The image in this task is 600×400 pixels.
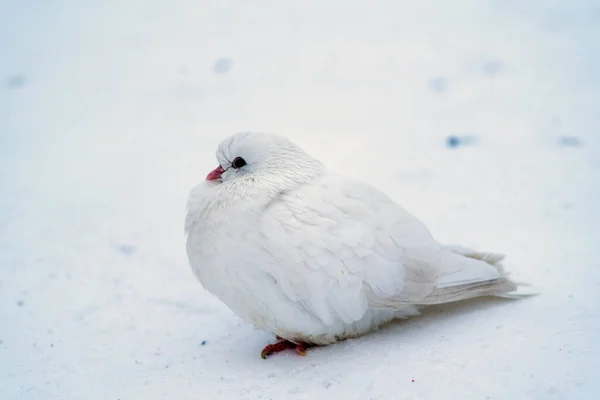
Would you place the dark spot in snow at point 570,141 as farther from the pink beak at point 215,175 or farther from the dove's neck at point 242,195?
the pink beak at point 215,175

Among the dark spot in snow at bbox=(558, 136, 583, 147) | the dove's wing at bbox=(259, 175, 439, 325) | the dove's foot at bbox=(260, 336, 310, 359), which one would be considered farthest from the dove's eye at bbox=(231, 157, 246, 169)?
the dark spot in snow at bbox=(558, 136, 583, 147)

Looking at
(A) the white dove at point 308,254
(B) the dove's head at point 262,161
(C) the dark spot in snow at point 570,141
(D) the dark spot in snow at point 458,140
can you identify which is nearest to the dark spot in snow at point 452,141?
(D) the dark spot in snow at point 458,140

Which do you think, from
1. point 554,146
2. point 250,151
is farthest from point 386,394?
point 554,146

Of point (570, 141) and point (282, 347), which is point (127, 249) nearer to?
point (282, 347)

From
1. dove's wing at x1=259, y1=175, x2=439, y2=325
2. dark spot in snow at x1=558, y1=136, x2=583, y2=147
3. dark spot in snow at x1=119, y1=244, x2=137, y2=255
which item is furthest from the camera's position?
dark spot in snow at x1=558, y1=136, x2=583, y2=147

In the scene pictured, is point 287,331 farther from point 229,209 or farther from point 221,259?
point 229,209

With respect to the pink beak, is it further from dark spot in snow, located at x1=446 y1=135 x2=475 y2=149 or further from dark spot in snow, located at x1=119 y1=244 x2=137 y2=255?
dark spot in snow, located at x1=446 y1=135 x2=475 y2=149
